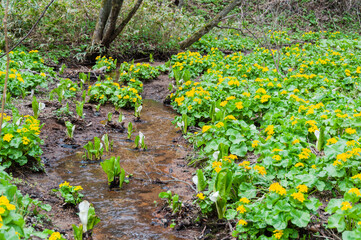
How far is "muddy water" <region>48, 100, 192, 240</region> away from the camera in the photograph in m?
3.04

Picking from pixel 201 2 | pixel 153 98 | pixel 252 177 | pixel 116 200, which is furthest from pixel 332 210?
pixel 201 2

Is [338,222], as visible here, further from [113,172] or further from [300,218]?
[113,172]

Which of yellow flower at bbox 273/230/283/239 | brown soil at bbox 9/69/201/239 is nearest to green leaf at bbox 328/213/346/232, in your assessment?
yellow flower at bbox 273/230/283/239

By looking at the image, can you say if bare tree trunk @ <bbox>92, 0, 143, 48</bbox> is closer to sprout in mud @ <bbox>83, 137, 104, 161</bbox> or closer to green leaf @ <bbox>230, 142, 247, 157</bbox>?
sprout in mud @ <bbox>83, 137, 104, 161</bbox>

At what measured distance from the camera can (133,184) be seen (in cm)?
388

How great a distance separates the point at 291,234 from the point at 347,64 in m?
5.62

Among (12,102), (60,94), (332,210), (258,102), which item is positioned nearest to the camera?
(332,210)

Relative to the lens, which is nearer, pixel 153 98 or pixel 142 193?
pixel 142 193

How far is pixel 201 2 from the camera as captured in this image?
58.2 feet

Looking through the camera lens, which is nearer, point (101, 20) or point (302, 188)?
point (302, 188)

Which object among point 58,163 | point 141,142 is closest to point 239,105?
point 141,142

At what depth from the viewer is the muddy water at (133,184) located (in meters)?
3.04

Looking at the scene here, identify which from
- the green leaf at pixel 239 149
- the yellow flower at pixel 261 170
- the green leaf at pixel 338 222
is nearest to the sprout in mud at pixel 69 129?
the green leaf at pixel 239 149

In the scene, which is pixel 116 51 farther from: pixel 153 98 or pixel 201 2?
pixel 201 2
